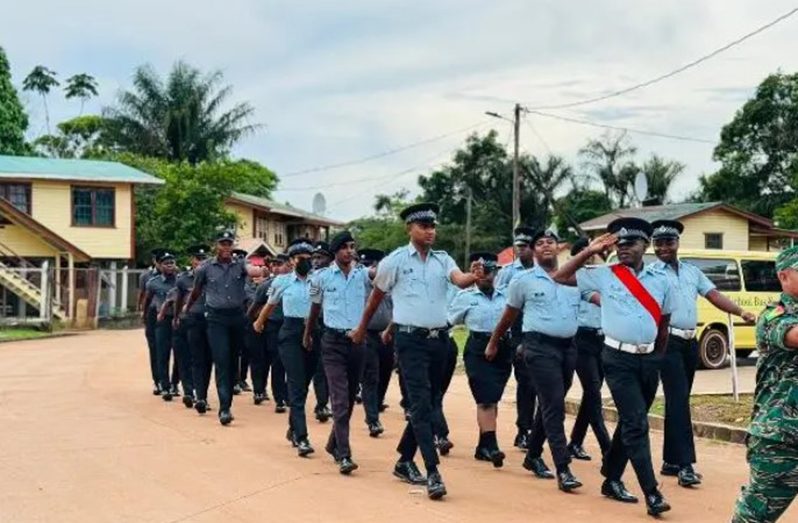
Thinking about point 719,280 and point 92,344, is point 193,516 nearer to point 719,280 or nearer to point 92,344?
point 719,280

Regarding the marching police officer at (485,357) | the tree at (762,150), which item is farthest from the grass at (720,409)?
the tree at (762,150)

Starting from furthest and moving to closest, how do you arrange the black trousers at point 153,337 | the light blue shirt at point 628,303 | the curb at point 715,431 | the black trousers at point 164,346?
the black trousers at point 153,337
the black trousers at point 164,346
the curb at point 715,431
the light blue shirt at point 628,303

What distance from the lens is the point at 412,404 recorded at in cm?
758

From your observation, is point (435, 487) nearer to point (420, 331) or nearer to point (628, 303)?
point (420, 331)

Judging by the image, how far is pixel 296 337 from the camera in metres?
9.89

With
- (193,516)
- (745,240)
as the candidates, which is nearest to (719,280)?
(193,516)

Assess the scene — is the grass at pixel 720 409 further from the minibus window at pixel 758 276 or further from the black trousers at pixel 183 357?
the black trousers at pixel 183 357

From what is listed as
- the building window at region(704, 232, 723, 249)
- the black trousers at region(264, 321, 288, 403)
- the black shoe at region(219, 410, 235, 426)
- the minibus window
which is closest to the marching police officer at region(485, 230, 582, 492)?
the black shoe at region(219, 410, 235, 426)

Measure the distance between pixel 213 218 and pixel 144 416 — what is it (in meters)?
29.7

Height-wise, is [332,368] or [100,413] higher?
[332,368]

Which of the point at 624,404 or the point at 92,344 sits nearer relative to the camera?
the point at 624,404

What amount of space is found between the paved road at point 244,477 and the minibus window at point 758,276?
22.8ft

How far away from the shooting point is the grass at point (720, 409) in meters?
10.7

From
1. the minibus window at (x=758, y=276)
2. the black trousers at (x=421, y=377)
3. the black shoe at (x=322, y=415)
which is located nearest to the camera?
the black trousers at (x=421, y=377)
